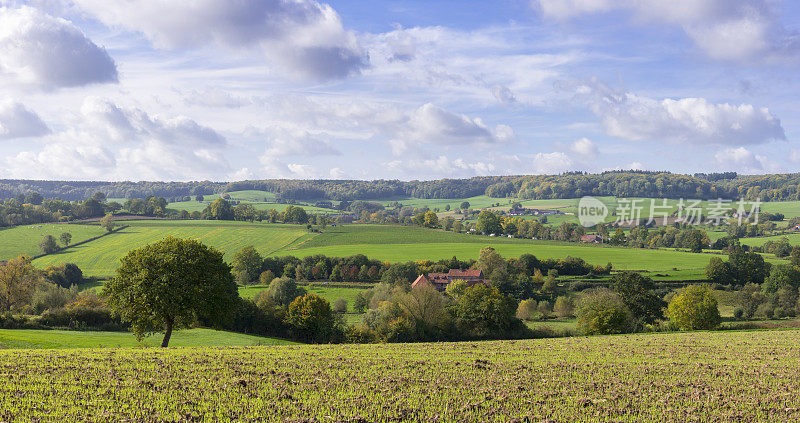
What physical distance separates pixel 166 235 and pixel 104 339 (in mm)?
99991

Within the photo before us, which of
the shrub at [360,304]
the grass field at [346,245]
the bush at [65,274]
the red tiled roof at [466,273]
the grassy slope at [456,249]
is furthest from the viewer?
the grassy slope at [456,249]

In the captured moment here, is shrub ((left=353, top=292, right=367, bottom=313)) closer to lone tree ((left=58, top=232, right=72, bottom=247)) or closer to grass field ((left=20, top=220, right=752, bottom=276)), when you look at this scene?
grass field ((left=20, top=220, right=752, bottom=276))

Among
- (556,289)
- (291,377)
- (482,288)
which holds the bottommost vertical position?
(556,289)

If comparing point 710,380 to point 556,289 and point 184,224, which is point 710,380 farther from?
point 184,224

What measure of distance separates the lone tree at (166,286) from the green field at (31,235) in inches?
3951

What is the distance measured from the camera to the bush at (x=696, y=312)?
61656mm

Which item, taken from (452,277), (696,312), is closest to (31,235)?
(452,277)

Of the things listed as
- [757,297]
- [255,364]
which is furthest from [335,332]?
[757,297]

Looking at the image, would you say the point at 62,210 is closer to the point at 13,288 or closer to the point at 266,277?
the point at 266,277

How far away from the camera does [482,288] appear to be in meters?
Answer: 63.5

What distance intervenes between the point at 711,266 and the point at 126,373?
118465 millimetres

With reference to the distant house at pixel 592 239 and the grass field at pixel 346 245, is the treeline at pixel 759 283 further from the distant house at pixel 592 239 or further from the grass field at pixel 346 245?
the distant house at pixel 592 239

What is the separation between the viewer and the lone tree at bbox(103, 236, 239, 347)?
37.9 meters

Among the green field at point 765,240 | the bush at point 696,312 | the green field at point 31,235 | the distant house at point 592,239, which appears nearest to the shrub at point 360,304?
the bush at point 696,312
